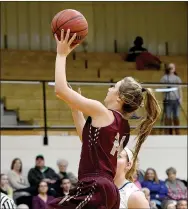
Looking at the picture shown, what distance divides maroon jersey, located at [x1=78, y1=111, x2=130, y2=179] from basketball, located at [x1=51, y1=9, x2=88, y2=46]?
529mm

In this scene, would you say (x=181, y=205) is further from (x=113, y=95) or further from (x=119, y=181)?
(x=113, y=95)

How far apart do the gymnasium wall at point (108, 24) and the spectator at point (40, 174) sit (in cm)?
634

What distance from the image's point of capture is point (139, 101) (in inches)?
187

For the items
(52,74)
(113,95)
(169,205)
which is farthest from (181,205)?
(113,95)

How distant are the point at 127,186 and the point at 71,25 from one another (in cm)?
145

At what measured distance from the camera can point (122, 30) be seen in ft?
61.4

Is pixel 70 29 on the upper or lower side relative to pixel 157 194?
upper

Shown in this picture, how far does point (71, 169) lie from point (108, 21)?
22.0 feet

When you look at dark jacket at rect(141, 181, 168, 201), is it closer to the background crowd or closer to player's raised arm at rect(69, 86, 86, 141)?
the background crowd

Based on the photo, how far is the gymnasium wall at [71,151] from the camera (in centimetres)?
1273

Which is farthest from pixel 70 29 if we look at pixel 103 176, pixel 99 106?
pixel 103 176

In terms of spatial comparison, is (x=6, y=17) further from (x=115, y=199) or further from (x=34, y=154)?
(x=115, y=199)

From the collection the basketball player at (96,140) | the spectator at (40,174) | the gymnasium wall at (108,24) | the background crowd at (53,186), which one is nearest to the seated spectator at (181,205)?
the background crowd at (53,186)

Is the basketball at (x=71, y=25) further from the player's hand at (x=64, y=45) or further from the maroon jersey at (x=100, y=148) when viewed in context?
the maroon jersey at (x=100, y=148)
